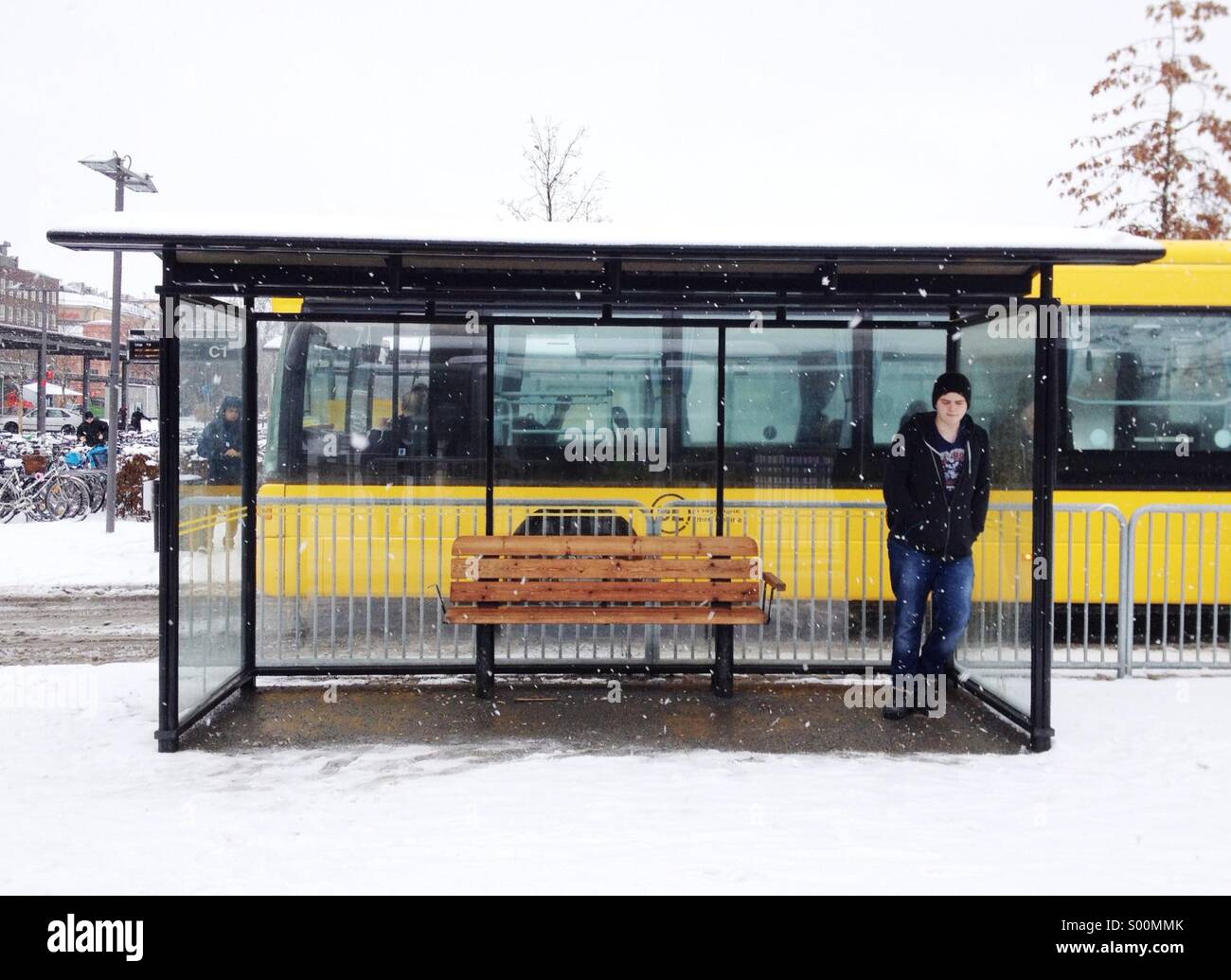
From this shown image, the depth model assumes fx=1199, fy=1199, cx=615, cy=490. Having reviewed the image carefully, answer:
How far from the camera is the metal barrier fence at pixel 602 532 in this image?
7535 millimetres

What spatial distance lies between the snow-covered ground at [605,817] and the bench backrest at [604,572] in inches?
43.8

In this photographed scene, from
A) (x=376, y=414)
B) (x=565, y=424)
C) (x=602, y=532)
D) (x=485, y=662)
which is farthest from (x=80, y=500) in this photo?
(x=485, y=662)

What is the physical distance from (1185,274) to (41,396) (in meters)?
37.7

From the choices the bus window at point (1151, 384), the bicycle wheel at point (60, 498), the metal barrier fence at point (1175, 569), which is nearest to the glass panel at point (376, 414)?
the metal barrier fence at point (1175, 569)

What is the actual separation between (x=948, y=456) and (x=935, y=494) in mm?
235

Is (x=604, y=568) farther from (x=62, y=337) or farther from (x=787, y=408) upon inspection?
(x=62, y=337)

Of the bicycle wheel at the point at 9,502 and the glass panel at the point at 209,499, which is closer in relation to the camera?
the glass panel at the point at 209,499

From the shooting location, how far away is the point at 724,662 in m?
7.20

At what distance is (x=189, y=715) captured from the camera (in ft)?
20.6

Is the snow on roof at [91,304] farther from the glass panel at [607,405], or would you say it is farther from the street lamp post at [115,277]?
the glass panel at [607,405]

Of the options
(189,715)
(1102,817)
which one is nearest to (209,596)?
(189,715)

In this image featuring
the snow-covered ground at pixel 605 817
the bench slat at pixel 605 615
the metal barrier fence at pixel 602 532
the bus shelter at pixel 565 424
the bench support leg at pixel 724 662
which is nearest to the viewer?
the snow-covered ground at pixel 605 817

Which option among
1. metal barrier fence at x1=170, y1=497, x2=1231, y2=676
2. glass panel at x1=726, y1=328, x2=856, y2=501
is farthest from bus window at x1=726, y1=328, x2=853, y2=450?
metal barrier fence at x1=170, y1=497, x2=1231, y2=676

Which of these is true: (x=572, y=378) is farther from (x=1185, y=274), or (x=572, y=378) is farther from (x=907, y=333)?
(x=1185, y=274)
